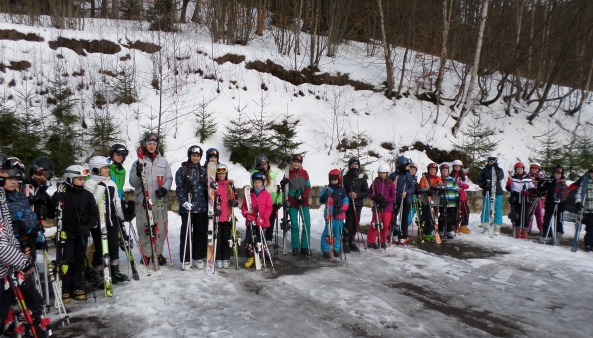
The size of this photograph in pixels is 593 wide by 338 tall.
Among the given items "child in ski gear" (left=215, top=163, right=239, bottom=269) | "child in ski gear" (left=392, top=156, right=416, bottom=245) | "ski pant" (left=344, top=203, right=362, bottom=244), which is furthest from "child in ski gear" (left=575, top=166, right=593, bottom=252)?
"child in ski gear" (left=215, top=163, right=239, bottom=269)

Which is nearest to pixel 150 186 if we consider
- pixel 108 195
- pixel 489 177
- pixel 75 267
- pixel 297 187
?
pixel 108 195

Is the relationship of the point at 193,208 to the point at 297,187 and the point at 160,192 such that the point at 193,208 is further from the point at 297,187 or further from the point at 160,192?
the point at 297,187

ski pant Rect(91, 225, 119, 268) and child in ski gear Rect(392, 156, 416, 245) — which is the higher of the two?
child in ski gear Rect(392, 156, 416, 245)

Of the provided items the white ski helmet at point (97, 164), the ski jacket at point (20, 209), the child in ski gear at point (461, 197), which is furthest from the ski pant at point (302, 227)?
the child in ski gear at point (461, 197)

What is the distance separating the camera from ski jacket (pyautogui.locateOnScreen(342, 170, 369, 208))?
8.98 metres

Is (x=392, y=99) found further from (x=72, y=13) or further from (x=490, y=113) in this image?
(x=72, y=13)

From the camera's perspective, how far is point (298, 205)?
8.45m

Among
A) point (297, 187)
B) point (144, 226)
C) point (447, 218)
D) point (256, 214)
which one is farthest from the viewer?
point (447, 218)

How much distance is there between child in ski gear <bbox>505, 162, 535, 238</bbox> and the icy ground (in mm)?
2640

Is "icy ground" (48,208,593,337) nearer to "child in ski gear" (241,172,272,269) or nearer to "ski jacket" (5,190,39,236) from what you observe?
"child in ski gear" (241,172,272,269)

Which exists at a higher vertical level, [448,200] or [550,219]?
[448,200]

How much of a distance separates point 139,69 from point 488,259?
14847 mm

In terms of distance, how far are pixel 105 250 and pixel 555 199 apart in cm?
1045

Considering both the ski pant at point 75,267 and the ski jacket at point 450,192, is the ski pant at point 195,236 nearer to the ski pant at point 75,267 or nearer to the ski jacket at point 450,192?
the ski pant at point 75,267
